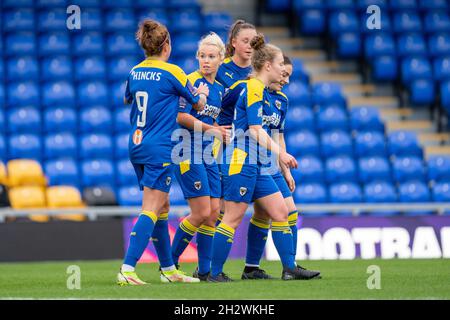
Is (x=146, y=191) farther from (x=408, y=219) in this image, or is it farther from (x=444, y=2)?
(x=444, y=2)

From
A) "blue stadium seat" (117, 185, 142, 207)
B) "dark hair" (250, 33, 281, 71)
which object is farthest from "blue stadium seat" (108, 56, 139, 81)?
"dark hair" (250, 33, 281, 71)

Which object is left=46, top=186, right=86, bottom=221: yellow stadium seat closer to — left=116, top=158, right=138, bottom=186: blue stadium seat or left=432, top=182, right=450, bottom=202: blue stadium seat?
left=116, top=158, right=138, bottom=186: blue stadium seat

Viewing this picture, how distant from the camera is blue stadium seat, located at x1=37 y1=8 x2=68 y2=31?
1574 centimetres

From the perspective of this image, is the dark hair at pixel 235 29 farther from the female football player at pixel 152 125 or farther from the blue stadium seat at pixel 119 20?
the blue stadium seat at pixel 119 20

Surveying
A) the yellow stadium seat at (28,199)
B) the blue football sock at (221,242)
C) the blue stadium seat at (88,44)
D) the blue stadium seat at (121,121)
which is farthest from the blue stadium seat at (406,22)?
the blue football sock at (221,242)

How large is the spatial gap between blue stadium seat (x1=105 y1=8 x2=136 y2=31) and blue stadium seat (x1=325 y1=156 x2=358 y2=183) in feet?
13.2

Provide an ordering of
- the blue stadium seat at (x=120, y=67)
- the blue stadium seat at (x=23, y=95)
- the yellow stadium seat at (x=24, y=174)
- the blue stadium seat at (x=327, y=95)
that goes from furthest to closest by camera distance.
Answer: the blue stadium seat at (x=327, y=95) < the blue stadium seat at (x=120, y=67) < the blue stadium seat at (x=23, y=95) < the yellow stadium seat at (x=24, y=174)

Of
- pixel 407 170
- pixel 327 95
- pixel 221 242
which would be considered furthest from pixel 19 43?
pixel 221 242

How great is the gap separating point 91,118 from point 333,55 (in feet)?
15.9

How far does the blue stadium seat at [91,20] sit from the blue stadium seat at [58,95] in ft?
4.51

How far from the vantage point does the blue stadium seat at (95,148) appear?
46.5ft

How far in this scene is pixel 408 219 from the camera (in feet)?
40.6

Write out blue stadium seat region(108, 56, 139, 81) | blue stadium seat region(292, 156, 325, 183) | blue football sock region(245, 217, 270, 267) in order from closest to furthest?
blue football sock region(245, 217, 270, 267)
blue stadium seat region(292, 156, 325, 183)
blue stadium seat region(108, 56, 139, 81)

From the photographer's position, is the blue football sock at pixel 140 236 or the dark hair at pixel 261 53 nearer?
the blue football sock at pixel 140 236
